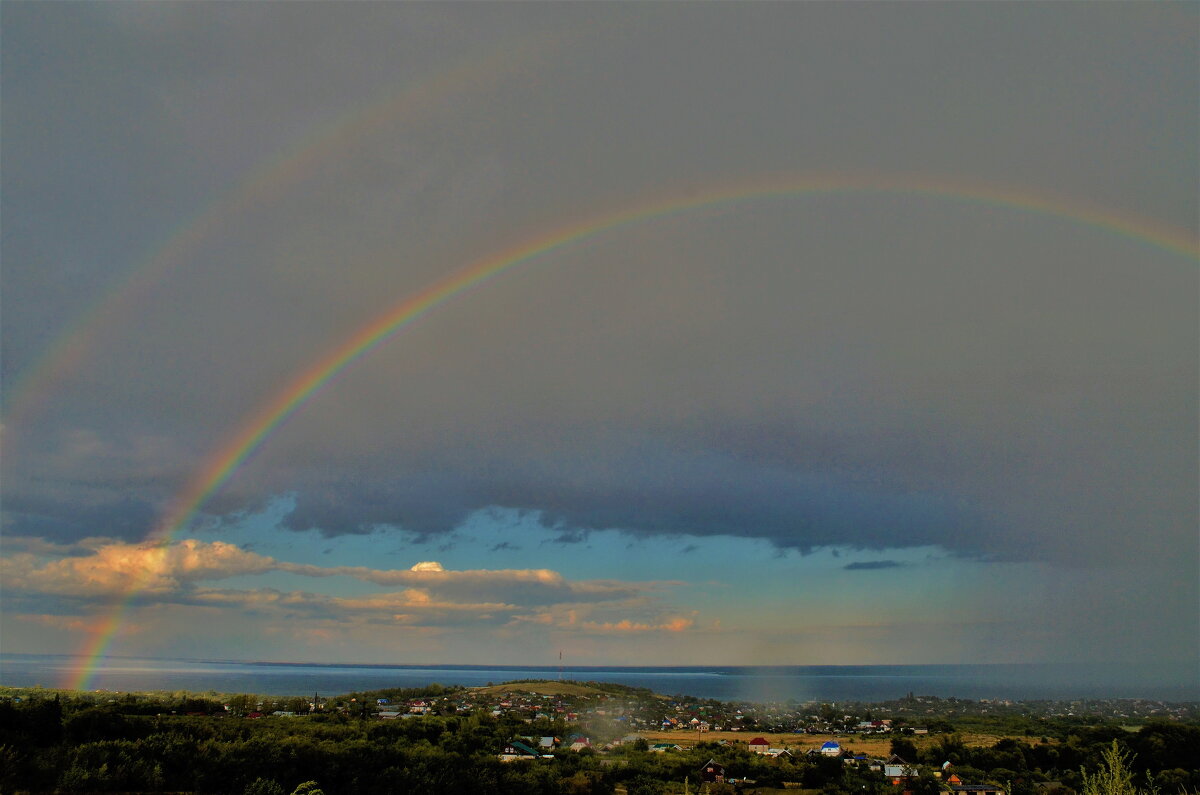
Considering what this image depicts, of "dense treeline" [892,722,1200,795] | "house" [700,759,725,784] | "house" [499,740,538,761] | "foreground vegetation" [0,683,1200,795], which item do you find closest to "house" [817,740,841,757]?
"foreground vegetation" [0,683,1200,795]

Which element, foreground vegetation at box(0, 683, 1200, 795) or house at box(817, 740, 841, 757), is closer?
foreground vegetation at box(0, 683, 1200, 795)

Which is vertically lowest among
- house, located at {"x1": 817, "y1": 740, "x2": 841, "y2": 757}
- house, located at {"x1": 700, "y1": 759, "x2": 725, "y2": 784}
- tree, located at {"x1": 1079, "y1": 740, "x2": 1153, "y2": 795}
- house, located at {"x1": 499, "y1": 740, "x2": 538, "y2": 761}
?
house, located at {"x1": 817, "y1": 740, "x2": 841, "y2": 757}

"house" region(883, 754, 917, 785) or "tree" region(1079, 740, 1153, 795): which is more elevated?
"tree" region(1079, 740, 1153, 795)

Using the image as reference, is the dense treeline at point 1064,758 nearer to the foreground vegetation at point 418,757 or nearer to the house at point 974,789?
the foreground vegetation at point 418,757

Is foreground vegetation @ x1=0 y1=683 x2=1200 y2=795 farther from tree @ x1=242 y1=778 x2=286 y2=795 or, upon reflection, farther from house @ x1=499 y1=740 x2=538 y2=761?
house @ x1=499 y1=740 x2=538 y2=761

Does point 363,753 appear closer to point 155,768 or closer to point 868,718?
point 155,768

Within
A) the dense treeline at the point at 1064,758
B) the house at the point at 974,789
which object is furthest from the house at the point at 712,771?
the dense treeline at the point at 1064,758

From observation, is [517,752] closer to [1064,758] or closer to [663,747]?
[663,747]
